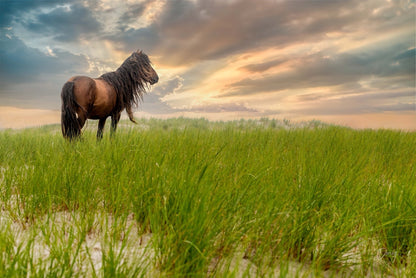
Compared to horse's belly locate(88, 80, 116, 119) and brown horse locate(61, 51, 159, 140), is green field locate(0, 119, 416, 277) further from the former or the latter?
horse's belly locate(88, 80, 116, 119)

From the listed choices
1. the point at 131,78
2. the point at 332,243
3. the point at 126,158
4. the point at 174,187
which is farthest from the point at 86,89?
the point at 332,243

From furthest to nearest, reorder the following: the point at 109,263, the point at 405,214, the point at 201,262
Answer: the point at 405,214
the point at 201,262
the point at 109,263

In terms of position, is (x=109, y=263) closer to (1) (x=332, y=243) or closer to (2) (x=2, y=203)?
(1) (x=332, y=243)

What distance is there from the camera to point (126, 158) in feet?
8.68

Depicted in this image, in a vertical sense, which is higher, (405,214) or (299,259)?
(405,214)

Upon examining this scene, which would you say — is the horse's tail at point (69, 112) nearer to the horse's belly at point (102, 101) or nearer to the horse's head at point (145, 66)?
the horse's belly at point (102, 101)

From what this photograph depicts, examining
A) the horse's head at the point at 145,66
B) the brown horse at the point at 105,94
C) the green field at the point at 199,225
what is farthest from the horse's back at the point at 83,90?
the green field at the point at 199,225

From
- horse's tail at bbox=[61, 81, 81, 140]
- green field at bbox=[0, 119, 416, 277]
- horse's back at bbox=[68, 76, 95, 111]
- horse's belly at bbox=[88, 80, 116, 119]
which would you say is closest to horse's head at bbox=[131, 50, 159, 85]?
horse's belly at bbox=[88, 80, 116, 119]

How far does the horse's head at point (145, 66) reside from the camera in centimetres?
589

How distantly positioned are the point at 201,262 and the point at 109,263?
42 cm

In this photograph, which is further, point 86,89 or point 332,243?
point 86,89

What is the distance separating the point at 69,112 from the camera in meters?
4.62

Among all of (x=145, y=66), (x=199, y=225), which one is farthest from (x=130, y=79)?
(x=199, y=225)

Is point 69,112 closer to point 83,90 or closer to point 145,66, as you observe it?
point 83,90
